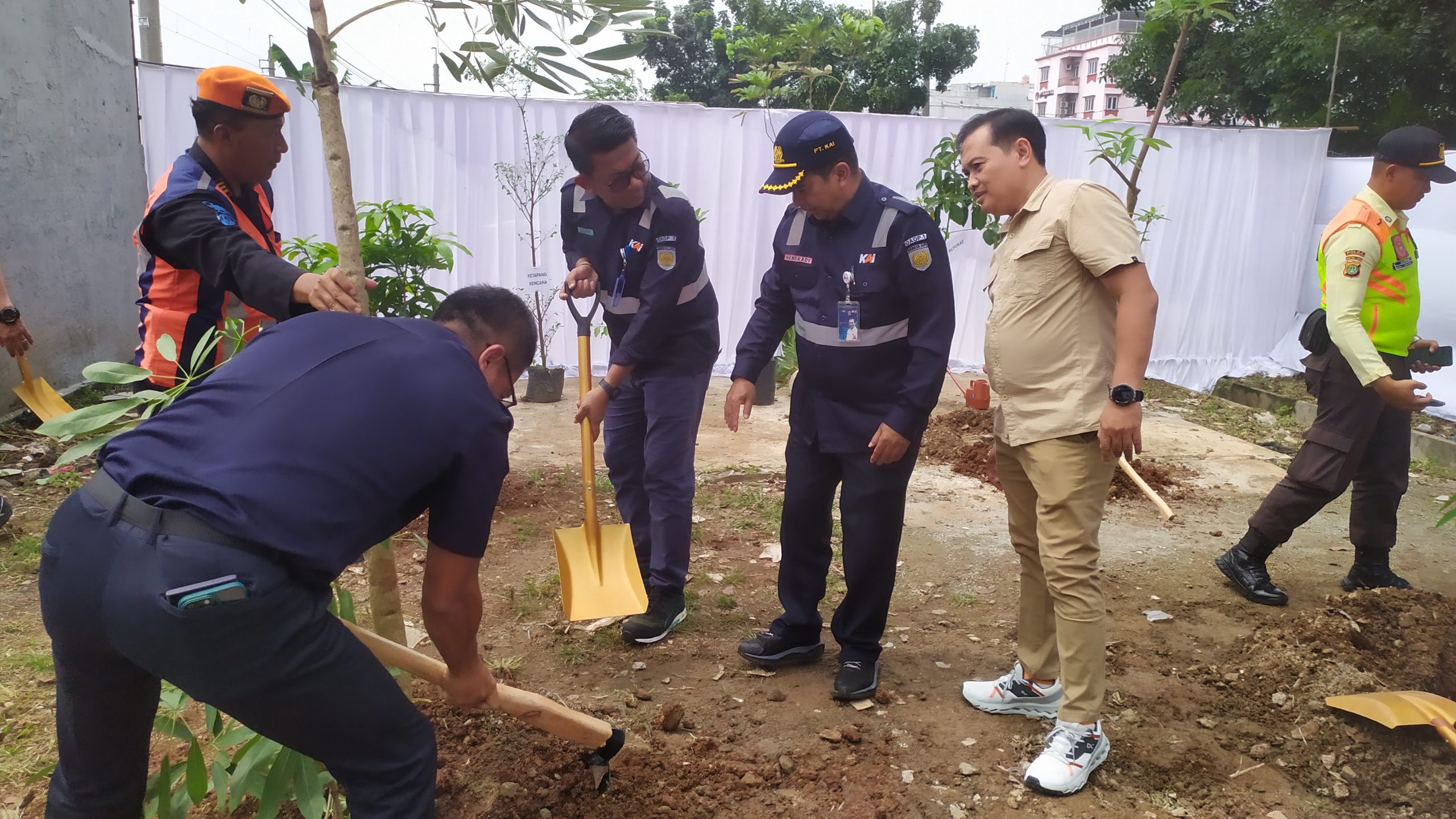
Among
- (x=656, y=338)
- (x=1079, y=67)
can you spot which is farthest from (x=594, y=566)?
(x=1079, y=67)

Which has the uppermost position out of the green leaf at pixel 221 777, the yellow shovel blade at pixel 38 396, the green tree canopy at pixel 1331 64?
the green tree canopy at pixel 1331 64

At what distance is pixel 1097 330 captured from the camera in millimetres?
2439

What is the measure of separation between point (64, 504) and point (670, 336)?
79.6 inches

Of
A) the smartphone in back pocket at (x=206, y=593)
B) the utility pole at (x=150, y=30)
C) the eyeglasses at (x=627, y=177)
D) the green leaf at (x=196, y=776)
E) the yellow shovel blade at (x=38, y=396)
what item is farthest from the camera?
the utility pole at (x=150, y=30)

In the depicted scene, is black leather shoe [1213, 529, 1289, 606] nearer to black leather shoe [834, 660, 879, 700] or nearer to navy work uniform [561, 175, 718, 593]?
black leather shoe [834, 660, 879, 700]

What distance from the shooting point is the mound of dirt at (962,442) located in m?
5.61

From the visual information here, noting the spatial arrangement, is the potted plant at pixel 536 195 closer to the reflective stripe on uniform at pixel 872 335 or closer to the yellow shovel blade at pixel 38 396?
the yellow shovel blade at pixel 38 396

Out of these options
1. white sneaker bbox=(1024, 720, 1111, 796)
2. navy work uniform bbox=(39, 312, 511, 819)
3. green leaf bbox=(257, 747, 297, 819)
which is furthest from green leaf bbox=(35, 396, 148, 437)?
white sneaker bbox=(1024, 720, 1111, 796)

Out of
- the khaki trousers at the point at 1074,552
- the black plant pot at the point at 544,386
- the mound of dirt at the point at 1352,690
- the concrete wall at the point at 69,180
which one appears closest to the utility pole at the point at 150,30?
the concrete wall at the point at 69,180

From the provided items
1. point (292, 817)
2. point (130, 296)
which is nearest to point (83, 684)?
point (292, 817)

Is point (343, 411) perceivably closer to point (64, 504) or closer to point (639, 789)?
point (64, 504)

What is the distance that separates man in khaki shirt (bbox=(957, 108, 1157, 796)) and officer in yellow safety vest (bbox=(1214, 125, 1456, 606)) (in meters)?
1.70

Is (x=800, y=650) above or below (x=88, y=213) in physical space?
below

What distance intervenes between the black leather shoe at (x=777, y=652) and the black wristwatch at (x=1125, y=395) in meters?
1.41
